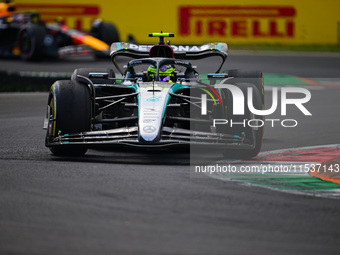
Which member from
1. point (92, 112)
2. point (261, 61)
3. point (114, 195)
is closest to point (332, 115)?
point (92, 112)

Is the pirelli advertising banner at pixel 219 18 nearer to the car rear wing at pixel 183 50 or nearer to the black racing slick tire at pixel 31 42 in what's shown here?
the black racing slick tire at pixel 31 42

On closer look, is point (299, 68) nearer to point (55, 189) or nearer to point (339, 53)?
point (339, 53)

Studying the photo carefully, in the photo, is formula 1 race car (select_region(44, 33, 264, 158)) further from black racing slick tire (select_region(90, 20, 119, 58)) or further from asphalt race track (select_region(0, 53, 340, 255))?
black racing slick tire (select_region(90, 20, 119, 58))

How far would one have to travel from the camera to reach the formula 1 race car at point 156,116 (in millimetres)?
8969

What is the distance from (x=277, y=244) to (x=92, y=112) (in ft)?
13.7

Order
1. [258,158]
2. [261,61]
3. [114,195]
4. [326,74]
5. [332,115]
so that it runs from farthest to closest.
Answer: [261,61]
[326,74]
[332,115]
[258,158]
[114,195]

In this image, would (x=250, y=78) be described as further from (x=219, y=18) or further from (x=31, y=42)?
(x=219, y=18)

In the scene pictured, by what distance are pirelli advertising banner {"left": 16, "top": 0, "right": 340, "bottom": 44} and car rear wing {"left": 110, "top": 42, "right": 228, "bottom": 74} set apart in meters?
14.6

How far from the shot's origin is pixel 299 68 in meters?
22.6

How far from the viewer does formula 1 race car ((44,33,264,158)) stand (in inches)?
353

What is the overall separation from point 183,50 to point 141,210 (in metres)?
5.21

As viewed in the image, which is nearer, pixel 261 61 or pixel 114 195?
pixel 114 195

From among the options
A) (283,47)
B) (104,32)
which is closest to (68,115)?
(104,32)

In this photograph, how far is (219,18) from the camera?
26578 mm
